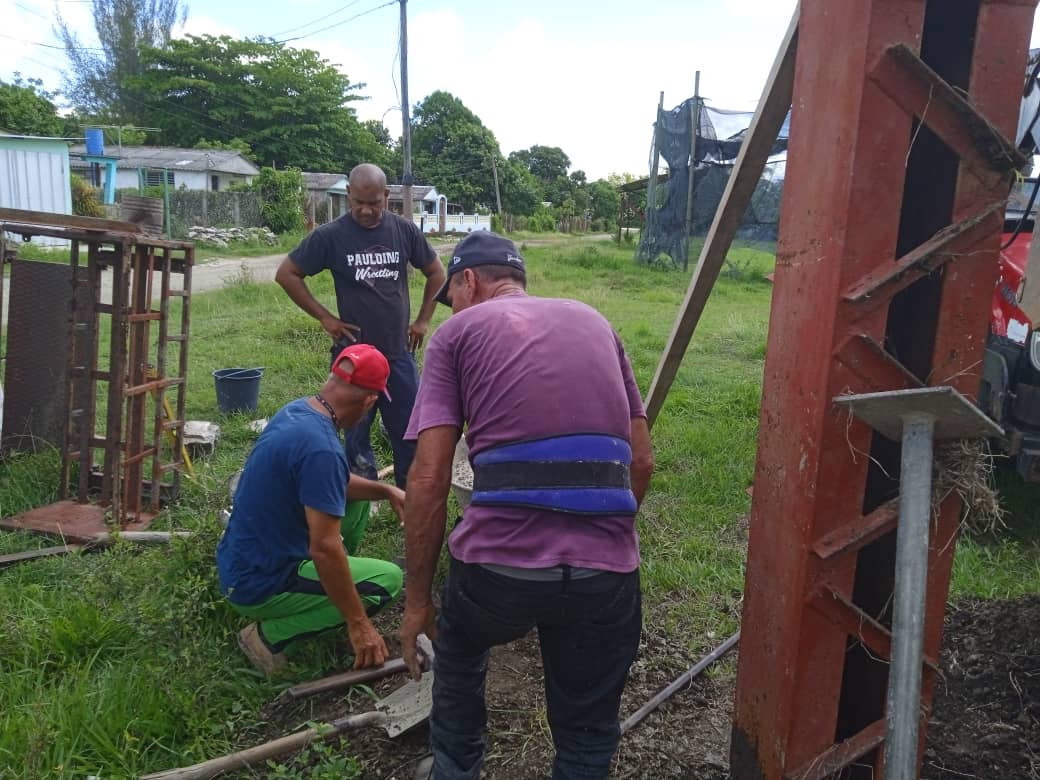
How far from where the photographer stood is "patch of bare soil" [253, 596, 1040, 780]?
2.53 meters

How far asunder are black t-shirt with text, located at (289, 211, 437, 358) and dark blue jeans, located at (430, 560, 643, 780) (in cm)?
276

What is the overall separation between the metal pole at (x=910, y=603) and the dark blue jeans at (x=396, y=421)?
11.0ft

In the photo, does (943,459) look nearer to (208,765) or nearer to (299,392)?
(208,765)

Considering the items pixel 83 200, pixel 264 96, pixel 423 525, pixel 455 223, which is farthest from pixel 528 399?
pixel 264 96

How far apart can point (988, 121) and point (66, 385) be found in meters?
4.94

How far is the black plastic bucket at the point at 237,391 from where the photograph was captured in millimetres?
6555

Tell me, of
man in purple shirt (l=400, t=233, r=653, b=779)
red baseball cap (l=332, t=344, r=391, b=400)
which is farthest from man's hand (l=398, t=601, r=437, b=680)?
red baseball cap (l=332, t=344, r=391, b=400)

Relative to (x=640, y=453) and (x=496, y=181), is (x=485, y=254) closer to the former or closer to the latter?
(x=640, y=453)

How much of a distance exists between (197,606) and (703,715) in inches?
85.1

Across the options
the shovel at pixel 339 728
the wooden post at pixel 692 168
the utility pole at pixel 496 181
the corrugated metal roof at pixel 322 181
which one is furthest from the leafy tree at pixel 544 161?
the shovel at pixel 339 728

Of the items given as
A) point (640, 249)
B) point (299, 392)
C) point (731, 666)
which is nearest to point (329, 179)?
point (640, 249)

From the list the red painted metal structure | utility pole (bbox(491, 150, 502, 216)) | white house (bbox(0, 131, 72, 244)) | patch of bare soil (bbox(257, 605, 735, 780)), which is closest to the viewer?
the red painted metal structure

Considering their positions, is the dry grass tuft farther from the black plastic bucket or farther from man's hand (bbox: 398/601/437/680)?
the black plastic bucket

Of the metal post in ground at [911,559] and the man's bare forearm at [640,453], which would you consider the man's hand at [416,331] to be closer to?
the man's bare forearm at [640,453]
